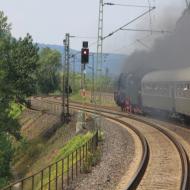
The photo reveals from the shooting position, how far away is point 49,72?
131 meters

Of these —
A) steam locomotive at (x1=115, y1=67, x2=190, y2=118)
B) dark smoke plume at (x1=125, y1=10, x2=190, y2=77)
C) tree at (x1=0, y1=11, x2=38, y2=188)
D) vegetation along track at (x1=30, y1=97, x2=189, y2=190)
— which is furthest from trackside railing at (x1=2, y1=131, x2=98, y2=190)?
dark smoke plume at (x1=125, y1=10, x2=190, y2=77)

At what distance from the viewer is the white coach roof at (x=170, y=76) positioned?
116 feet

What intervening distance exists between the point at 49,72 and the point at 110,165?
108 m

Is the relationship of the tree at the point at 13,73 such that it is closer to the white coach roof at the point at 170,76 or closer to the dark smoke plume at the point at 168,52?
the dark smoke plume at the point at 168,52

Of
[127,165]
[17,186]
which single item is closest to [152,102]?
[127,165]

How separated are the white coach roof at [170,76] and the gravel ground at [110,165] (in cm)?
527

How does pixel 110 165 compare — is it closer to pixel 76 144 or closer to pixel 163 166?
pixel 163 166

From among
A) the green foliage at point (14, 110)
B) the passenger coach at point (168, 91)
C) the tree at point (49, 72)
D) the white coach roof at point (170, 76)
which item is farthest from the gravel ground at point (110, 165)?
the tree at point (49, 72)

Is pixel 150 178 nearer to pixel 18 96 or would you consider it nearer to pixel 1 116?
pixel 1 116

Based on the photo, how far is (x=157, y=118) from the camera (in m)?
49.1

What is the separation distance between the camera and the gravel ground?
2069 cm

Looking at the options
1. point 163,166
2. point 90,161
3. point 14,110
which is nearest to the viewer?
point 163,166

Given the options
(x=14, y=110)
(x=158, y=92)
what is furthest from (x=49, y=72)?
(x=158, y=92)

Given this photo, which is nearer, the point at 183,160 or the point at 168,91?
the point at 183,160
